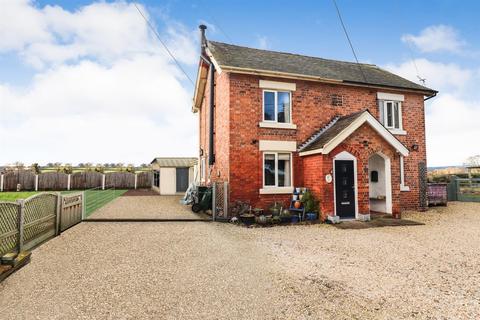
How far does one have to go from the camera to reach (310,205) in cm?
1151

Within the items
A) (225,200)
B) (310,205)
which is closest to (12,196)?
(225,200)

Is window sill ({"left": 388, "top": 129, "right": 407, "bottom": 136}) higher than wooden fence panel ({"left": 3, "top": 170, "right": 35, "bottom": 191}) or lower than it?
higher

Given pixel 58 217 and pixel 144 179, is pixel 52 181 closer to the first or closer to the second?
pixel 144 179

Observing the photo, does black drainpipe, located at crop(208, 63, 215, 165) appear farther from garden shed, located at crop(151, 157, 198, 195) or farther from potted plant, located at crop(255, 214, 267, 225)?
garden shed, located at crop(151, 157, 198, 195)

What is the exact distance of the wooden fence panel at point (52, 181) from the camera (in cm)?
3017

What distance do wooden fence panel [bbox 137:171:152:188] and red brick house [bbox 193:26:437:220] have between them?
20685 mm

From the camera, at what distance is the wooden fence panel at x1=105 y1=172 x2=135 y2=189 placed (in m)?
32.5

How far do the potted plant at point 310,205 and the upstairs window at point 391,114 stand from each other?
240 inches

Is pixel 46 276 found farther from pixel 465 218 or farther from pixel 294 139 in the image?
pixel 465 218

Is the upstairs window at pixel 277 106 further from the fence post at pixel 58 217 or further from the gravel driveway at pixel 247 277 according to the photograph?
the fence post at pixel 58 217

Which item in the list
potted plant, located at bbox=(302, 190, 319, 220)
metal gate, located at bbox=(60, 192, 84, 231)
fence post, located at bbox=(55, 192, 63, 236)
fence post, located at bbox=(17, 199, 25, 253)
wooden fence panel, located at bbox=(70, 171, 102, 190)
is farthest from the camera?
wooden fence panel, located at bbox=(70, 171, 102, 190)

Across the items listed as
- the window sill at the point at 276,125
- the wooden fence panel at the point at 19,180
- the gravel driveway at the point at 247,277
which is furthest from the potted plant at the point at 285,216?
the wooden fence panel at the point at 19,180

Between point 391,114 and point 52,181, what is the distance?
32.4 meters

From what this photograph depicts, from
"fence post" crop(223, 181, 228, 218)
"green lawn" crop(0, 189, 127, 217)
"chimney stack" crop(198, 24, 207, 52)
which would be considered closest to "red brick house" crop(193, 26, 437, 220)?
"fence post" crop(223, 181, 228, 218)
